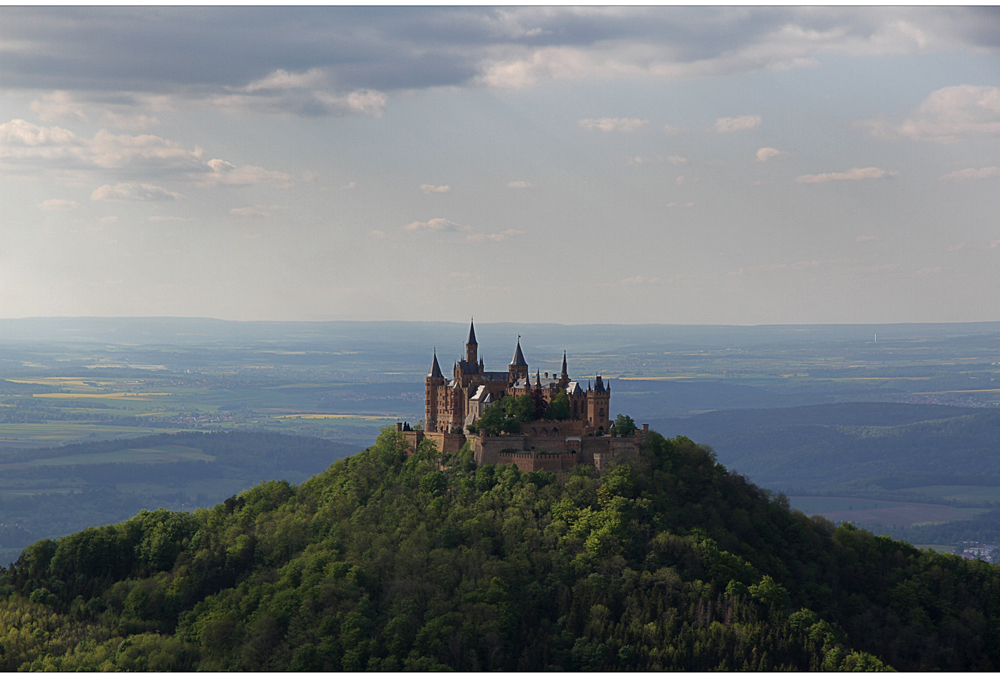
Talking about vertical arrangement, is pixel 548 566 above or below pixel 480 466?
below

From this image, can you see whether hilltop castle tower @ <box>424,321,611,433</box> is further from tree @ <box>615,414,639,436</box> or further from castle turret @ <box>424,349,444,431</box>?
tree @ <box>615,414,639,436</box>

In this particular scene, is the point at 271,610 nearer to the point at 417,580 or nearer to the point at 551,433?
the point at 417,580

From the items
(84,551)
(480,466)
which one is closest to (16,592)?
(84,551)

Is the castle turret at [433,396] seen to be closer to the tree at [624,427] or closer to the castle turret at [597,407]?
the castle turret at [597,407]

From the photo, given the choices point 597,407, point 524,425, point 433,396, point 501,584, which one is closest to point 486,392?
point 524,425

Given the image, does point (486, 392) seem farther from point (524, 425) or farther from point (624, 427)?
point (624, 427)

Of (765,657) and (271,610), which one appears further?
(271,610)
